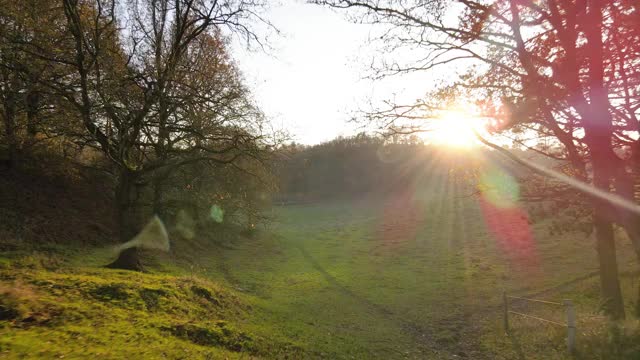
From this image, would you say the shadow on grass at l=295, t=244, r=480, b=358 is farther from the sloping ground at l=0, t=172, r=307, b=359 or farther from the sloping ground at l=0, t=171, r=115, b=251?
the sloping ground at l=0, t=171, r=115, b=251

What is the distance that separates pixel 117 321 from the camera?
21.6ft

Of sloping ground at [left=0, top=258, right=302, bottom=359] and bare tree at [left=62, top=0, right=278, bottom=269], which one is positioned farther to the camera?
bare tree at [left=62, top=0, right=278, bottom=269]

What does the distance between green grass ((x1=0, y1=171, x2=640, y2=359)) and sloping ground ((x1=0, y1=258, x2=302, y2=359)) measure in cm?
3

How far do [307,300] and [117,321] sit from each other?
957cm

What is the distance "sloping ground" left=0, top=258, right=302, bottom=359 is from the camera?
512cm

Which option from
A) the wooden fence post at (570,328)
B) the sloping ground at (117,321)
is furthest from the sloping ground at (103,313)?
the wooden fence post at (570,328)

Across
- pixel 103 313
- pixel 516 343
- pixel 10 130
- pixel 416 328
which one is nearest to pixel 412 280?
pixel 416 328

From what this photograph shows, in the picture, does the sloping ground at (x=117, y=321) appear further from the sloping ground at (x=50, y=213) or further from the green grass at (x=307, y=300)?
the sloping ground at (x=50, y=213)

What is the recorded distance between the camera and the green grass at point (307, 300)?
6.11 metres

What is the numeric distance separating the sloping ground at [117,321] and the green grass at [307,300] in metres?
0.03

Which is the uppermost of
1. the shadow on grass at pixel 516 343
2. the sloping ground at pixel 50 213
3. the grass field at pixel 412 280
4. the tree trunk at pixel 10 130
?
the tree trunk at pixel 10 130

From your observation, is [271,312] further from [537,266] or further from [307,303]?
Answer: [537,266]

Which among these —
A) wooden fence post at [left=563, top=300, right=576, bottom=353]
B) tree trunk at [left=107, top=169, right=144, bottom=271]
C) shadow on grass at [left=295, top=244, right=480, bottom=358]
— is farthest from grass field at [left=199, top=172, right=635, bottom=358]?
tree trunk at [left=107, top=169, right=144, bottom=271]

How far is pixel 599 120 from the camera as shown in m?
9.45
